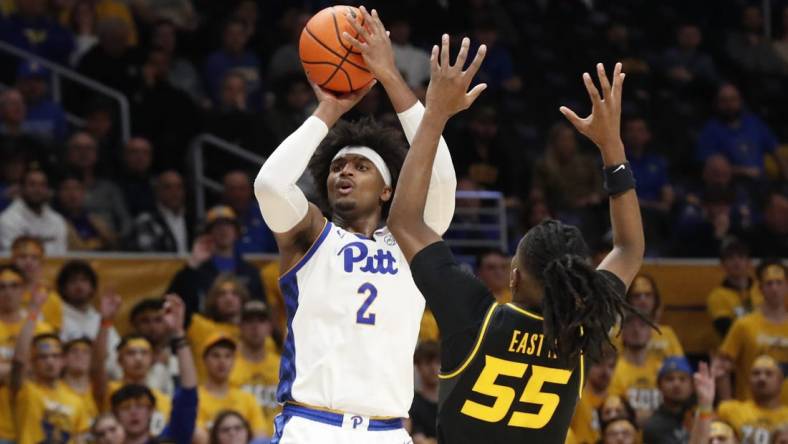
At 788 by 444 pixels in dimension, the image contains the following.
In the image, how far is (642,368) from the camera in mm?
11586

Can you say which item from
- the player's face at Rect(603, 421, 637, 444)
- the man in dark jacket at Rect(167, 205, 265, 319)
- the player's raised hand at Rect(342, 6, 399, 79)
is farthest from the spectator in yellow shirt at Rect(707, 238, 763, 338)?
the player's raised hand at Rect(342, 6, 399, 79)

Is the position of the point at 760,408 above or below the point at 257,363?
below

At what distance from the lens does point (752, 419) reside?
37.1ft

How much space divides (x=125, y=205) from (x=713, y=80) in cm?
742

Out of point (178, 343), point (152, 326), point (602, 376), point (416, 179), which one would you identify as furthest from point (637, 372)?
point (416, 179)

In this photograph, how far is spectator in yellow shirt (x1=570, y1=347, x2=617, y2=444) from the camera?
11008 mm

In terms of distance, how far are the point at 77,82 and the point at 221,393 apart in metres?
4.19

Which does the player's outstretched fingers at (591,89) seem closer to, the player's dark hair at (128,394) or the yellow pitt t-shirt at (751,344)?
the player's dark hair at (128,394)

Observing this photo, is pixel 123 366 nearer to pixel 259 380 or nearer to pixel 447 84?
pixel 259 380

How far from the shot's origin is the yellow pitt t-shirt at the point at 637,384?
11.4 m

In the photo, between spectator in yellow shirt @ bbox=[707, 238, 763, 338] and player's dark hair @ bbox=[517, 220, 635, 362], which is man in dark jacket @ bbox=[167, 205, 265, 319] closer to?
Answer: spectator in yellow shirt @ bbox=[707, 238, 763, 338]

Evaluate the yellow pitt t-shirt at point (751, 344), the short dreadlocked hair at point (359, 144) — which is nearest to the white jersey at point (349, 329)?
the short dreadlocked hair at point (359, 144)

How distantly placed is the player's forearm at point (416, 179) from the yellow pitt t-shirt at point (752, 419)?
265 inches

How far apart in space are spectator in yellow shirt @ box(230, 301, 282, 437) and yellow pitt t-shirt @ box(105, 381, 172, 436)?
645 mm
